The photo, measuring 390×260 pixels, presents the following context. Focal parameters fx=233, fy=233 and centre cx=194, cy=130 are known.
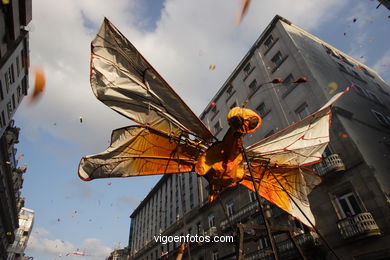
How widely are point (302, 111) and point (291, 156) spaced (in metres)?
12.8

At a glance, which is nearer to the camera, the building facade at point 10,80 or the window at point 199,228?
the building facade at point 10,80

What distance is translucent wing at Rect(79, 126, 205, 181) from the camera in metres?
4.94

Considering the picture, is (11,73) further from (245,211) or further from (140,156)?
(245,211)

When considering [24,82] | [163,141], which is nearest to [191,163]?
[163,141]

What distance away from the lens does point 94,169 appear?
4.95 m

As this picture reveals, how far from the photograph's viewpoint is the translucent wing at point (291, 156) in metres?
6.39

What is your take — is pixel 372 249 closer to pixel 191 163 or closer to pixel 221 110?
pixel 191 163

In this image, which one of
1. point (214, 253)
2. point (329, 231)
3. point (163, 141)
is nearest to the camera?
point (163, 141)

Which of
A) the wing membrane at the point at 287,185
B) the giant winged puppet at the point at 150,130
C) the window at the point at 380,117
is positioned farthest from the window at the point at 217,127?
the giant winged puppet at the point at 150,130

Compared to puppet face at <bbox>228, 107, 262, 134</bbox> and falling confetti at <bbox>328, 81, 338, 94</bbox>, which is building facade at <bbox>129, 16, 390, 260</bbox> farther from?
puppet face at <bbox>228, 107, 262, 134</bbox>

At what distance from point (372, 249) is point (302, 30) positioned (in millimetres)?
22578

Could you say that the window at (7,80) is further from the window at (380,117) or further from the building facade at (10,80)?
the window at (380,117)

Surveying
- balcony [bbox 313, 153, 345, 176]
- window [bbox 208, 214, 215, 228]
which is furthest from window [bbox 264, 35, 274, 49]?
window [bbox 208, 214, 215, 228]

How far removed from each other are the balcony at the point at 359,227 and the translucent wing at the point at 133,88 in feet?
36.8
